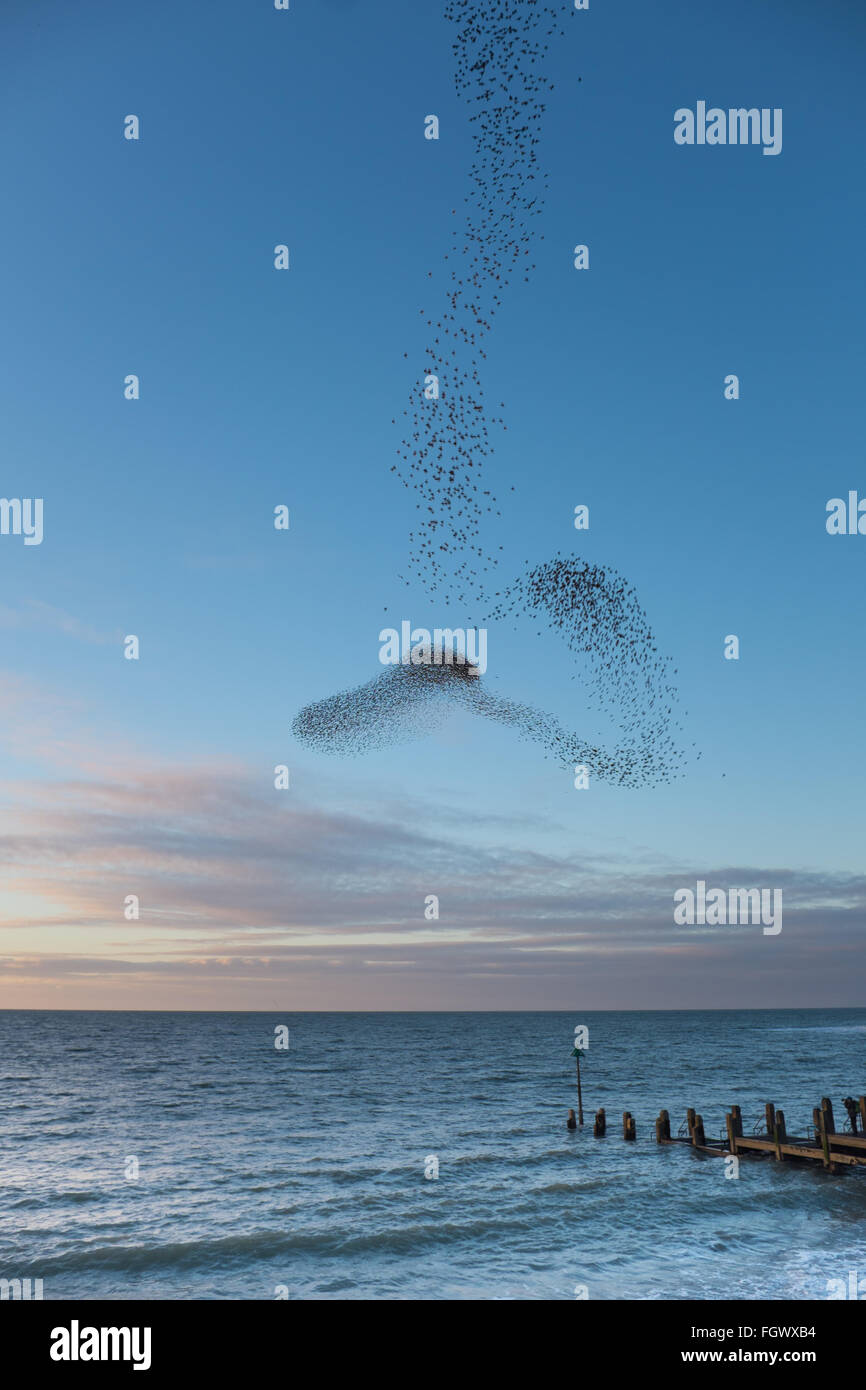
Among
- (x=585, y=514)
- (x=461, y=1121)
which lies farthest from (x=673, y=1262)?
(x=461, y=1121)

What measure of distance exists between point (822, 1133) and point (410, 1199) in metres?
15.0

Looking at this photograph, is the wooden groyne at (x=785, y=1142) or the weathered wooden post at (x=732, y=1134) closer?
the wooden groyne at (x=785, y=1142)

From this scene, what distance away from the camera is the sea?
76.4 ft

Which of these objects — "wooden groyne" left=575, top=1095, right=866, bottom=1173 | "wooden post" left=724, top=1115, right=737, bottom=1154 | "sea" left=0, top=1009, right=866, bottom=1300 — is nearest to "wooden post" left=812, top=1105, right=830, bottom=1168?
"wooden groyne" left=575, top=1095, right=866, bottom=1173

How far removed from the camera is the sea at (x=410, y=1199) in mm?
23297

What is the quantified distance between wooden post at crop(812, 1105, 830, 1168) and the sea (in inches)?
27.6

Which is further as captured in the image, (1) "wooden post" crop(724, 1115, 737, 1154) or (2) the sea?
(1) "wooden post" crop(724, 1115, 737, 1154)

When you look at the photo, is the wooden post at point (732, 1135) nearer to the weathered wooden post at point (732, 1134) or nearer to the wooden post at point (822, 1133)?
the weathered wooden post at point (732, 1134)

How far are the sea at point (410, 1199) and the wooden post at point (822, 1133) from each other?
0.70m

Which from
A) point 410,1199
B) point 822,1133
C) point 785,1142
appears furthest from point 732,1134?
point 410,1199

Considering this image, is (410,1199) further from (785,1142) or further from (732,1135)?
(785,1142)

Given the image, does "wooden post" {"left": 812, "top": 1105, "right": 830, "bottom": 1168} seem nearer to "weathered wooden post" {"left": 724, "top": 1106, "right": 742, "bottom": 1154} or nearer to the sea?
the sea

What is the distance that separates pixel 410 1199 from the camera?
32.0m

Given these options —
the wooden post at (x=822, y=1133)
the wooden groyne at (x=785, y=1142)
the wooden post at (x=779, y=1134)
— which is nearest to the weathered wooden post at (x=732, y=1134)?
the wooden groyne at (x=785, y=1142)
